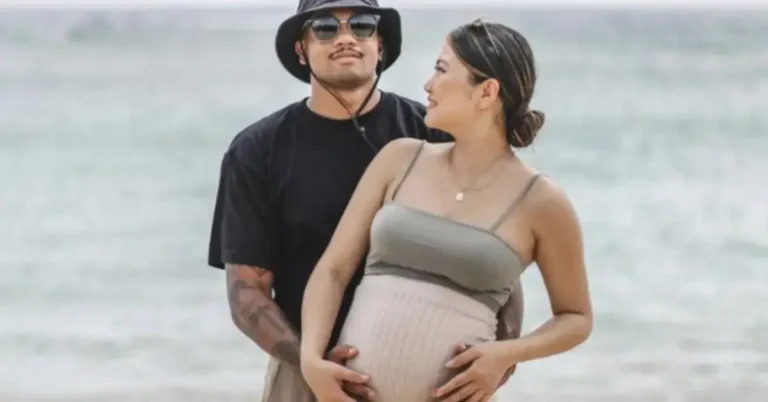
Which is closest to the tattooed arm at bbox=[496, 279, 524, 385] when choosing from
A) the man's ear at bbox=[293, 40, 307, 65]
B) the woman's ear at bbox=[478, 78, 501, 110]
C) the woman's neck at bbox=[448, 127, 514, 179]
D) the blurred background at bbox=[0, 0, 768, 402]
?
the woman's neck at bbox=[448, 127, 514, 179]

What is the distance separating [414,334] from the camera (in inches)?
69.1

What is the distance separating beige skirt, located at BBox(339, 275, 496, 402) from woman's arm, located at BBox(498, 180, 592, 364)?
0.09 m

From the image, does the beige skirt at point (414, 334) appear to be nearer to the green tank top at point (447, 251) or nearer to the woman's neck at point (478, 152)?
the green tank top at point (447, 251)

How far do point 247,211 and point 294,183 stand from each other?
0.10 meters

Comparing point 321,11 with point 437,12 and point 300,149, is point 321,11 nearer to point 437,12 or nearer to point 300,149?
point 300,149

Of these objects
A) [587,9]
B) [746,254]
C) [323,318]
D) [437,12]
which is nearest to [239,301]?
[323,318]

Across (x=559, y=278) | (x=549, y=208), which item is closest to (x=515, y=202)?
(x=549, y=208)

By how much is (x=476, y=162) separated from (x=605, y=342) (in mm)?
3660

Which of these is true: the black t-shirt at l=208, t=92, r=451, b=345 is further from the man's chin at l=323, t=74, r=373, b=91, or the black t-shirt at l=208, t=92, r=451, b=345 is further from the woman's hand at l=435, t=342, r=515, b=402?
the woman's hand at l=435, t=342, r=515, b=402

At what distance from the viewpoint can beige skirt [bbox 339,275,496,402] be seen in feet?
5.74

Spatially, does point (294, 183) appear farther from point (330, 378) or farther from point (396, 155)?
point (330, 378)

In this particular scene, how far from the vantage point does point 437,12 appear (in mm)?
15281

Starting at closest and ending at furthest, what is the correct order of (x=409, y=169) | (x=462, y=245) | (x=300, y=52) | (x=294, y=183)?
(x=462, y=245)
(x=409, y=169)
(x=294, y=183)
(x=300, y=52)

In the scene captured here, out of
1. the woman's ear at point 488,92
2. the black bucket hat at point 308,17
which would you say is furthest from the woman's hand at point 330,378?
the black bucket hat at point 308,17
